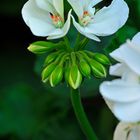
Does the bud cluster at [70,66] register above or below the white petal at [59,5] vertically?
below

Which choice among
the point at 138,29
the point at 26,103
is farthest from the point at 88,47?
the point at 26,103

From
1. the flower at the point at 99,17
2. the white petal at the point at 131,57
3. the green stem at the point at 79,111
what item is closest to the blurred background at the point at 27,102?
the green stem at the point at 79,111

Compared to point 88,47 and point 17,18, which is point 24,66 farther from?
point 88,47

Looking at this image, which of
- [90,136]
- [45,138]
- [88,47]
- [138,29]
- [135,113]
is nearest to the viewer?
[135,113]

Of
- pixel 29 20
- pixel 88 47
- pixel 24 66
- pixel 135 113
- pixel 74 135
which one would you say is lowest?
pixel 74 135

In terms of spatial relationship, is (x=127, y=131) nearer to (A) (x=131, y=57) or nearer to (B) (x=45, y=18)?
(A) (x=131, y=57)

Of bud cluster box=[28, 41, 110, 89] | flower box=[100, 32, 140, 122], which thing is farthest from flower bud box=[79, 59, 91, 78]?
flower box=[100, 32, 140, 122]

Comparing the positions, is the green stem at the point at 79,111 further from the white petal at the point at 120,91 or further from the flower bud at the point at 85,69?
the white petal at the point at 120,91
